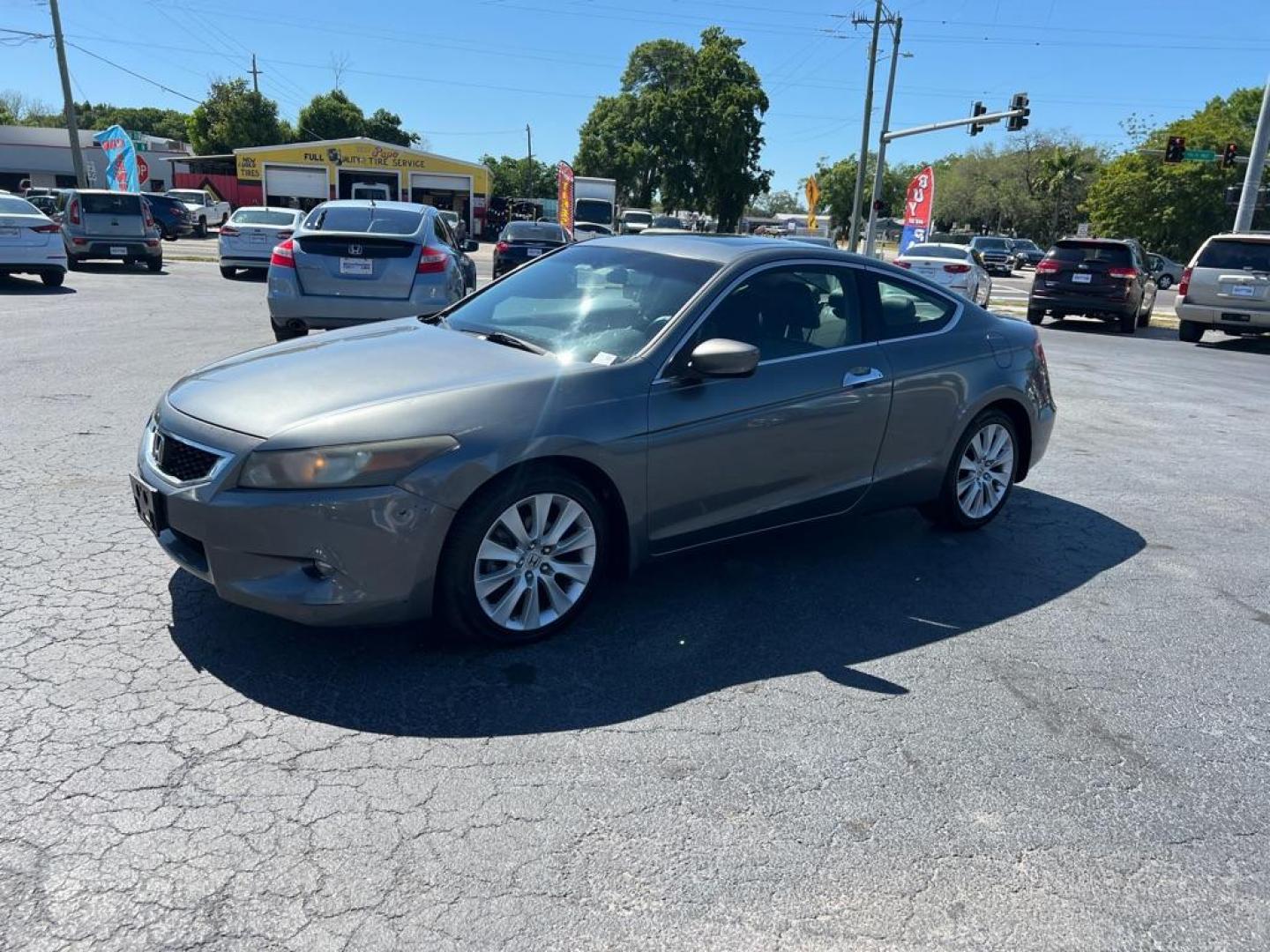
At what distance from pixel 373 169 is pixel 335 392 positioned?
2174 inches

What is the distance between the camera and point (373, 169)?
54.5m

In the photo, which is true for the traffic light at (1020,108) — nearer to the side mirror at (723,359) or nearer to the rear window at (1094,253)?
the rear window at (1094,253)

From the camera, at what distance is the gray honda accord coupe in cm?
339

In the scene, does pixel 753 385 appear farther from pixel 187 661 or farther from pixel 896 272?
pixel 187 661

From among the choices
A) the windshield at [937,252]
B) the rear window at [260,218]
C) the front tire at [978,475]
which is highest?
the rear window at [260,218]

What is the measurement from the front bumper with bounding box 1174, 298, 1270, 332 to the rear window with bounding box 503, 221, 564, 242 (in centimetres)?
1370

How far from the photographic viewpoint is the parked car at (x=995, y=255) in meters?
44.3

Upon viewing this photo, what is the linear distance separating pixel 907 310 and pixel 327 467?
316cm

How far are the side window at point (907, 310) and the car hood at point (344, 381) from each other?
192 centimetres

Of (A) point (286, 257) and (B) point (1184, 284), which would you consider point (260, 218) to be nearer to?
(A) point (286, 257)

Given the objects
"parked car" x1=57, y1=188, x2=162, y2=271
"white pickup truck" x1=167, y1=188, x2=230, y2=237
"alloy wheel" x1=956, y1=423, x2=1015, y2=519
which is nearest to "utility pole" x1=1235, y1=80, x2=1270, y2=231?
"alloy wheel" x1=956, y1=423, x2=1015, y2=519

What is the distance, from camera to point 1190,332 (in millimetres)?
17641

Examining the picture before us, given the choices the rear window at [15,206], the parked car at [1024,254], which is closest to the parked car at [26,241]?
the rear window at [15,206]

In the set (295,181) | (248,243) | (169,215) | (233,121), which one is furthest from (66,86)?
(233,121)
